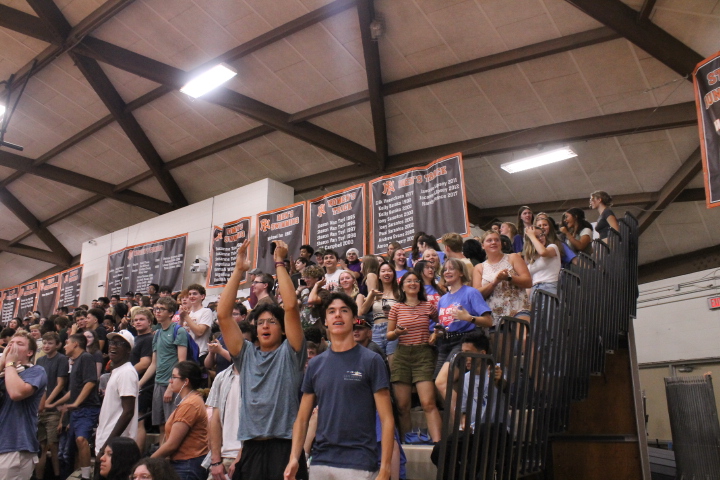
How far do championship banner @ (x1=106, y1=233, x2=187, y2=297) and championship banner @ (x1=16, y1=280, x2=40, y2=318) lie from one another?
4.17m

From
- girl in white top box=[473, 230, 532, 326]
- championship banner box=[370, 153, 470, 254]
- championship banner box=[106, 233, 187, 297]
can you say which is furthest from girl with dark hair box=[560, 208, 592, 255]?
championship banner box=[106, 233, 187, 297]

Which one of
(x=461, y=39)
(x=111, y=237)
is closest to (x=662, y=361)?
(x=461, y=39)

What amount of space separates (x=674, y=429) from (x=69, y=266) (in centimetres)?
1795

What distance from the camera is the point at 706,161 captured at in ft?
21.8

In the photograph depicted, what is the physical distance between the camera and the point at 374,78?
978cm

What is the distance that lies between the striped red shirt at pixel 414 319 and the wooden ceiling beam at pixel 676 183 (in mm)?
6816

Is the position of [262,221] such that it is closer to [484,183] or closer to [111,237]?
[484,183]

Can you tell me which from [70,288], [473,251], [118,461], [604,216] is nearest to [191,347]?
[118,461]

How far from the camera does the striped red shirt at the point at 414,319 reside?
16.3ft

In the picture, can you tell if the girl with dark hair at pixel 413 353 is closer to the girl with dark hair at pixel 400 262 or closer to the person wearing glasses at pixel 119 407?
the girl with dark hair at pixel 400 262

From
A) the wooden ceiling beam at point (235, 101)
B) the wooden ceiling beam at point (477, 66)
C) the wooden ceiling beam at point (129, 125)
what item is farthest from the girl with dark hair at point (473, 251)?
the wooden ceiling beam at point (129, 125)

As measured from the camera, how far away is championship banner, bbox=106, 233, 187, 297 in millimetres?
13664

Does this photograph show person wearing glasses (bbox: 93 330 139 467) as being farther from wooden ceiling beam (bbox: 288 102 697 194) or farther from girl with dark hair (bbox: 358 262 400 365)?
wooden ceiling beam (bbox: 288 102 697 194)

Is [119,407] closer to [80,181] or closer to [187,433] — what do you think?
[187,433]
